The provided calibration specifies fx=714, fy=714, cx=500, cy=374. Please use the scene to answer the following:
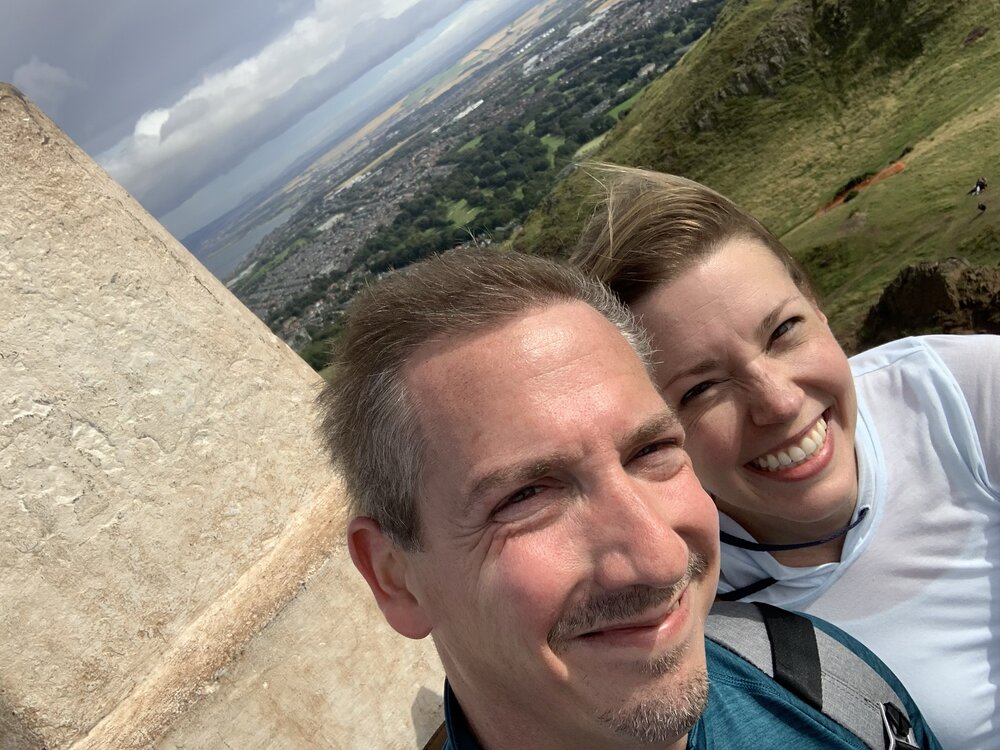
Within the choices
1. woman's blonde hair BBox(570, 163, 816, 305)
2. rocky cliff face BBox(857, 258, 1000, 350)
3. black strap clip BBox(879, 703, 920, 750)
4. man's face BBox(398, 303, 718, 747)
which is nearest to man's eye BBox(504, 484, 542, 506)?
man's face BBox(398, 303, 718, 747)

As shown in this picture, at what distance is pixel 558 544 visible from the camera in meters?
1.74

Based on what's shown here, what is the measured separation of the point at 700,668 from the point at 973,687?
1219 mm

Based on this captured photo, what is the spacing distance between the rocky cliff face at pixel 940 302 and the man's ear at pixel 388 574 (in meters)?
10.2

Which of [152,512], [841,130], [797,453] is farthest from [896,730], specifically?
[841,130]

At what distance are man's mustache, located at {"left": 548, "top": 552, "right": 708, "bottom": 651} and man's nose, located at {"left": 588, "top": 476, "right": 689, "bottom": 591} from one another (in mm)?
25

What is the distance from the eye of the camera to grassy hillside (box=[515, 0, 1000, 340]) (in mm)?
20703

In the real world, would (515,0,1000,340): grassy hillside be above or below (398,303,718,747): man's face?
below

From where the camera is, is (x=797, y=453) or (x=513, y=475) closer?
(x=513, y=475)

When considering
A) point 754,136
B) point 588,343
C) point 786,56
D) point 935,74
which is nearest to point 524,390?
point 588,343

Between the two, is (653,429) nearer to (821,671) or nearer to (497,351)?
(497,351)

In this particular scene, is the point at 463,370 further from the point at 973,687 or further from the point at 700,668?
the point at 973,687

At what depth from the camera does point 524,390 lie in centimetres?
184

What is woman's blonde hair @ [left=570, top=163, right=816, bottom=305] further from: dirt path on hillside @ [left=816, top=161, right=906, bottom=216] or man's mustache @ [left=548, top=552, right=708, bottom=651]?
dirt path on hillside @ [left=816, top=161, right=906, bottom=216]

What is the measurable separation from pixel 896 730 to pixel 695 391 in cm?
117
